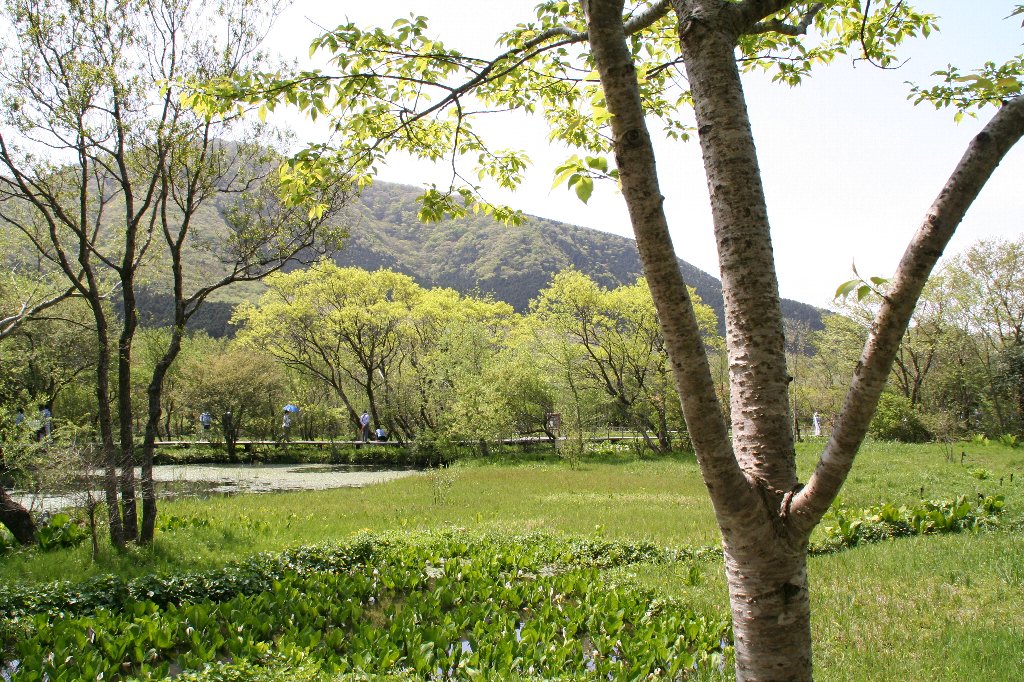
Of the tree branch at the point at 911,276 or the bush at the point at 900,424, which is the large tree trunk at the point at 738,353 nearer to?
the tree branch at the point at 911,276

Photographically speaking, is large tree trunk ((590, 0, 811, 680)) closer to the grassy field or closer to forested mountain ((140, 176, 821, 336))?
the grassy field

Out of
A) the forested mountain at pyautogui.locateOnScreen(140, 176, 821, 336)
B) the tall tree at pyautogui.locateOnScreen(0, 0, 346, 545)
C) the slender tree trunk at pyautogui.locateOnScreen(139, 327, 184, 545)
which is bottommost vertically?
the slender tree trunk at pyautogui.locateOnScreen(139, 327, 184, 545)

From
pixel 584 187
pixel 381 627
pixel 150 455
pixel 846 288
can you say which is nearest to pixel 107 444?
pixel 150 455

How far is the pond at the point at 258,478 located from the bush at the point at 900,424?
2102 cm

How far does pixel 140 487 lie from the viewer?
10180 mm

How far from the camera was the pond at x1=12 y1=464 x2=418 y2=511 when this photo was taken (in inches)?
806

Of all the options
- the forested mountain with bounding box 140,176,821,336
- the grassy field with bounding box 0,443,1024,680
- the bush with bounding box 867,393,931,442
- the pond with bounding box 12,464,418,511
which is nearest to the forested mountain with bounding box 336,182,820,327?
the forested mountain with bounding box 140,176,821,336

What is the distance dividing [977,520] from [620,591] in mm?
7065

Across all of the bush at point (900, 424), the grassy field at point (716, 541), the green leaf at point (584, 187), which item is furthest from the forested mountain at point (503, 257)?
the green leaf at point (584, 187)

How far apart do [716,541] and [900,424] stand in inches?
908

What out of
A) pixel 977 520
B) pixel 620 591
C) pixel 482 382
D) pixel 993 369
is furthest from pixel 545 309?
pixel 620 591

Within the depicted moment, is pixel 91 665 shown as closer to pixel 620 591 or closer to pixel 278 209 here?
pixel 620 591

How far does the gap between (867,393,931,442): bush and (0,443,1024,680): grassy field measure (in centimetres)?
524

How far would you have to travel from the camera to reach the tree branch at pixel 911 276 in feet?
4.93
